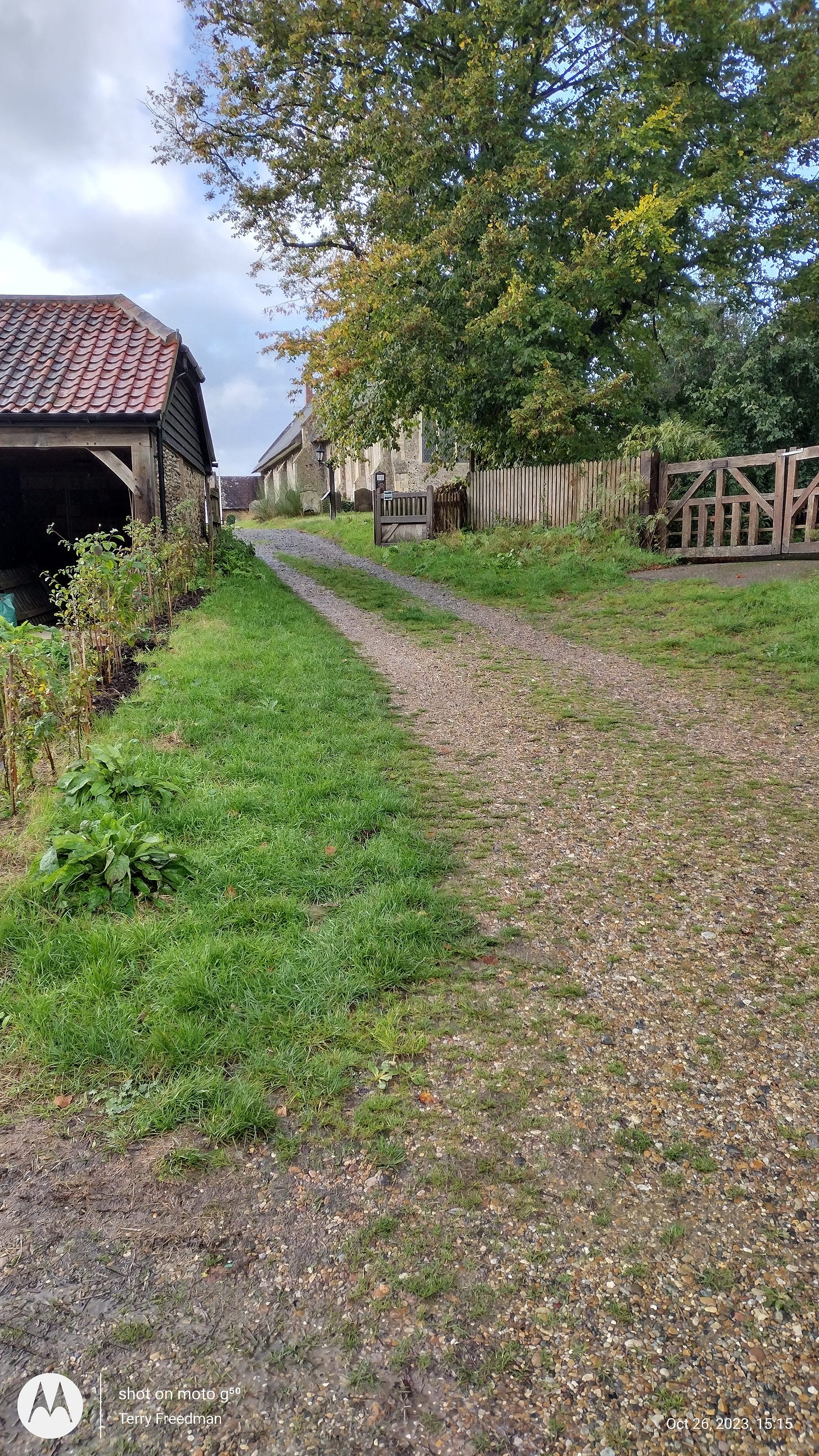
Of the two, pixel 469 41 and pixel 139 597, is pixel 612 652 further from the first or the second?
pixel 469 41

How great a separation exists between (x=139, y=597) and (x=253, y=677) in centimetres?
303

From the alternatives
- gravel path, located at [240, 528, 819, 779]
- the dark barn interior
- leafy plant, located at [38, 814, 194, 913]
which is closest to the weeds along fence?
gravel path, located at [240, 528, 819, 779]

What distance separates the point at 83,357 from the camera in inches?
532

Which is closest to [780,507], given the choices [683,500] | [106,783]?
[683,500]

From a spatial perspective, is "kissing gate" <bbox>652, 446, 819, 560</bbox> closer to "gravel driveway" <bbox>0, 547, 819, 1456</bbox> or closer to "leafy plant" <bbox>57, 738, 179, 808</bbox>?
"gravel driveway" <bbox>0, 547, 819, 1456</bbox>

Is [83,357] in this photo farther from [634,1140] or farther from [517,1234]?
[517,1234]

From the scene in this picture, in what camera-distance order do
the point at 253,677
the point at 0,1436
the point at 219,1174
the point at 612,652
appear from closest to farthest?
1. the point at 0,1436
2. the point at 219,1174
3. the point at 253,677
4. the point at 612,652

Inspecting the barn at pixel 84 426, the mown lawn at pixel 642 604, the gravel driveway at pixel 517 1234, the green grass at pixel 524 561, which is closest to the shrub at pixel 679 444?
the green grass at pixel 524 561

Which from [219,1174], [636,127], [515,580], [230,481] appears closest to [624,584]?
[515,580]

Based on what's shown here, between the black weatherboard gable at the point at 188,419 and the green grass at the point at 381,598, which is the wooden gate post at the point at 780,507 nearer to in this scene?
the green grass at the point at 381,598

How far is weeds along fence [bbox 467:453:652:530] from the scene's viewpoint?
46.2 feet

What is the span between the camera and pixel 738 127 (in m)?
16.7

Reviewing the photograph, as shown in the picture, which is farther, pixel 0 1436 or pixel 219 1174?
pixel 219 1174

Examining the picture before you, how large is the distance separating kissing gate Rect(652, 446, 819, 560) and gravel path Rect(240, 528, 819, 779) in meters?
3.68
